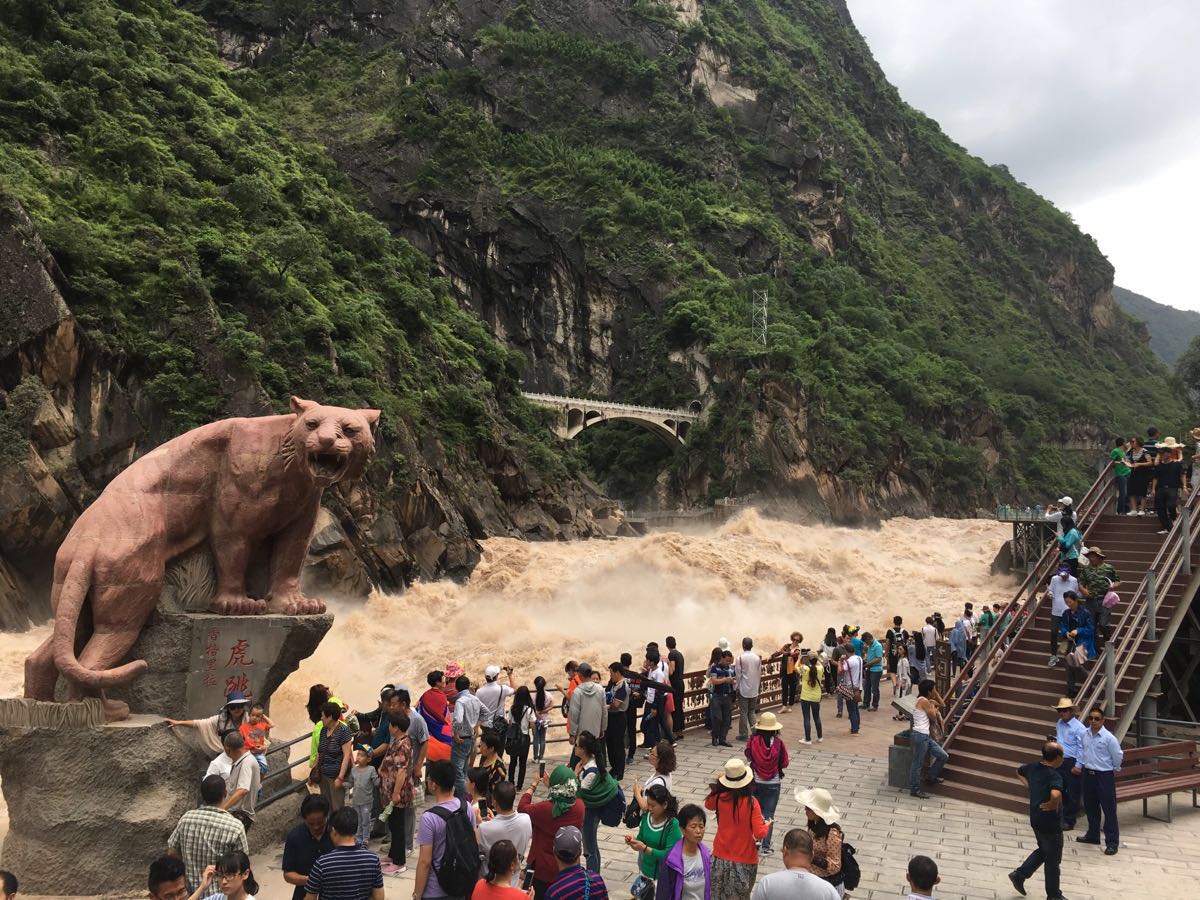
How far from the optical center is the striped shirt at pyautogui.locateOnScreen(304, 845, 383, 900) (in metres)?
4.40

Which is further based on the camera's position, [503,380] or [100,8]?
[503,380]

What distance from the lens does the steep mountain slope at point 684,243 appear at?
62.4 meters

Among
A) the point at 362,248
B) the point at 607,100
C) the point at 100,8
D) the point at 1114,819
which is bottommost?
the point at 1114,819

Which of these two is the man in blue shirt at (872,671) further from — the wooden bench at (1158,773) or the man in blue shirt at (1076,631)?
the wooden bench at (1158,773)

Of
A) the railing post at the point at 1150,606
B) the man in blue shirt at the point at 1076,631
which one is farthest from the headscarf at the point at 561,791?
the railing post at the point at 1150,606

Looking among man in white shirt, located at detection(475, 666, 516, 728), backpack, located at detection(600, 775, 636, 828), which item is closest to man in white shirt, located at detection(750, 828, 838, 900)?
backpack, located at detection(600, 775, 636, 828)

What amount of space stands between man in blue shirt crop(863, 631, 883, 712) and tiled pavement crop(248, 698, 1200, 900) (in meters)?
3.33

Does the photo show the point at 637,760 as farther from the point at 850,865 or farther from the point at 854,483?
the point at 854,483

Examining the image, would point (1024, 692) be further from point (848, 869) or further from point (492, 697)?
point (848, 869)

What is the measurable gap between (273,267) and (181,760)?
23.9 metres

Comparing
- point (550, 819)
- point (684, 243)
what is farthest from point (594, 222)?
point (550, 819)

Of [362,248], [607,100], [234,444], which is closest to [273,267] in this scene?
[362,248]

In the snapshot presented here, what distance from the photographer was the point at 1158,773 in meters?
10.0

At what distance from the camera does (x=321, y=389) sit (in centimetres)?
2788
